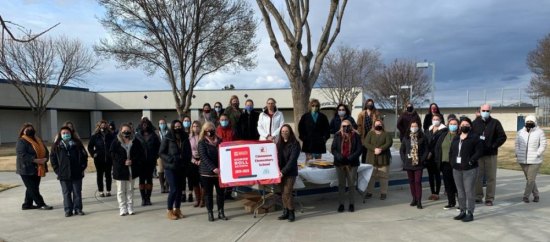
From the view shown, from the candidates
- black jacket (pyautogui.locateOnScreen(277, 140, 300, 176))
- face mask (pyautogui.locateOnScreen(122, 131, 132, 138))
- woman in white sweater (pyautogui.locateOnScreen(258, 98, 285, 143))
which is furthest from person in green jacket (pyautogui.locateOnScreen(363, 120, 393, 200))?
face mask (pyautogui.locateOnScreen(122, 131, 132, 138))

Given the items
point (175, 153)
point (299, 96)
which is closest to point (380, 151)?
point (299, 96)

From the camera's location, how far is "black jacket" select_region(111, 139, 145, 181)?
7.59 meters

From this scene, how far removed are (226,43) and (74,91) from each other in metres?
27.8

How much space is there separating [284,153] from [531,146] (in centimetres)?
518

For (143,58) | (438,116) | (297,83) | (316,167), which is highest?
(143,58)

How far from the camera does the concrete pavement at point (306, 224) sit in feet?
20.0

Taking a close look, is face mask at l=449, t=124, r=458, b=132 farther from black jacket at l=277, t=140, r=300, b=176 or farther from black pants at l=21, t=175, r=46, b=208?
black pants at l=21, t=175, r=46, b=208

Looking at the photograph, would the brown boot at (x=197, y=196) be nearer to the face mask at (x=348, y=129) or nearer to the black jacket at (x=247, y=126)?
the black jacket at (x=247, y=126)

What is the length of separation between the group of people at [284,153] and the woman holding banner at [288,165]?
0.06 feet

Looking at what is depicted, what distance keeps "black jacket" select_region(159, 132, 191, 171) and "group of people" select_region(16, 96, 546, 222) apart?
0.06 ft

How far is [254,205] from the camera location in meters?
7.76

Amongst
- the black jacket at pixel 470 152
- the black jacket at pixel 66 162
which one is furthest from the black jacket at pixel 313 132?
the black jacket at pixel 66 162

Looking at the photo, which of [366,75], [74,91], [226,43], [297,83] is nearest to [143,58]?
[226,43]

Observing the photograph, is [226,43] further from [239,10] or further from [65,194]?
[65,194]
